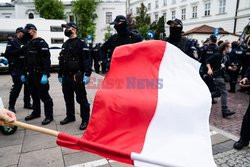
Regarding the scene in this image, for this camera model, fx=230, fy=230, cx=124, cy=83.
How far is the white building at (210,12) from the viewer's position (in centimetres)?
2677

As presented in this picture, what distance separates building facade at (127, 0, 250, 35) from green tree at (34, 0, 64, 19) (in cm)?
1524

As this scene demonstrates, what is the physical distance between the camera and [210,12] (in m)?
31.5

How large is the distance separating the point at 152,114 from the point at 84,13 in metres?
43.1

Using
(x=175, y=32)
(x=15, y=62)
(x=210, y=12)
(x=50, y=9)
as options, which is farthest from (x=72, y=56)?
(x=50, y=9)

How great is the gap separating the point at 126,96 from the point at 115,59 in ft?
1.62

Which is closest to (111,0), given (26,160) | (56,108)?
(56,108)

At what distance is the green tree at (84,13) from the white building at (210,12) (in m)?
10.4

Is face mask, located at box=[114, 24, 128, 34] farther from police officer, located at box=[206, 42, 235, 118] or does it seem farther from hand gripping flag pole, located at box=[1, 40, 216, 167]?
police officer, located at box=[206, 42, 235, 118]

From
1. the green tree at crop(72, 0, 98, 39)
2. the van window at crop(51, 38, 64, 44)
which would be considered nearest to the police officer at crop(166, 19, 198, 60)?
the van window at crop(51, 38, 64, 44)

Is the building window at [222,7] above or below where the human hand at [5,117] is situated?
above

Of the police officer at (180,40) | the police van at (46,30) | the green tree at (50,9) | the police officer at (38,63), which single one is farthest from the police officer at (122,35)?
the green tree at (50,9)

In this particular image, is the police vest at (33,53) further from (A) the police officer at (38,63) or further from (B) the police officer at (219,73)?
(B) the police officer at (219,73)

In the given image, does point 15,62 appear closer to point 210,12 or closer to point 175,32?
point 175,32

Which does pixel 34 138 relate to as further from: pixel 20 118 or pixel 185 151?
pixel 185 151
